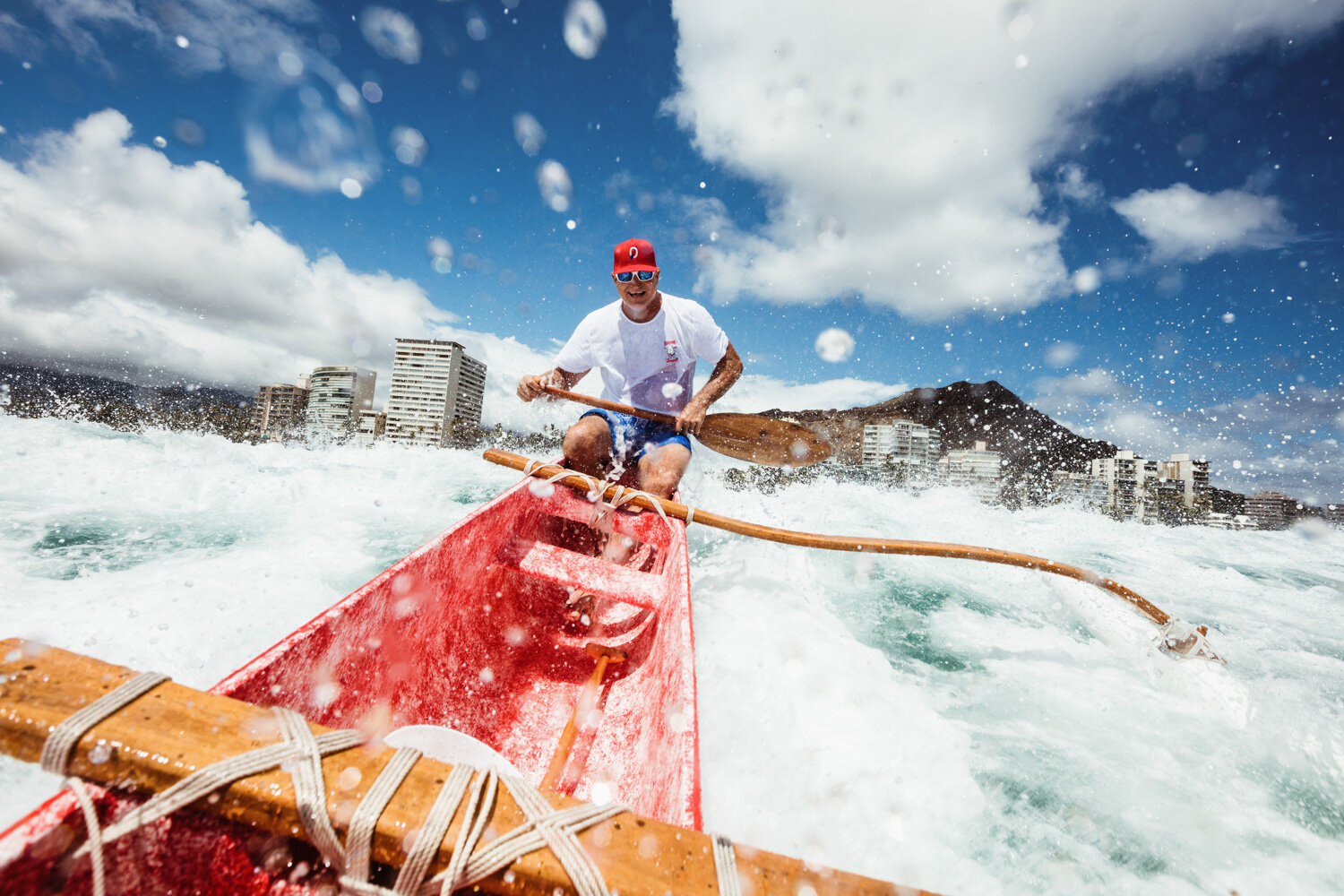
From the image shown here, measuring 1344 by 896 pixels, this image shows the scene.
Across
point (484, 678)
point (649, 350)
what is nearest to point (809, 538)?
point (649, 350)

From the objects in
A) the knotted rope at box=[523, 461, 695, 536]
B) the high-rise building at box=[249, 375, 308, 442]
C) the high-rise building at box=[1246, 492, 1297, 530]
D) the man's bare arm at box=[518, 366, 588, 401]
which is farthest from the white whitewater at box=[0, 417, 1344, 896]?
the high-rise building at box=[1246, 492, 1297, 530]

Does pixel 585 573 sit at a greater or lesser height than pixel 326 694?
greater

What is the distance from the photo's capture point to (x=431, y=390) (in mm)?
96562

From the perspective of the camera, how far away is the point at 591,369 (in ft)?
15.5

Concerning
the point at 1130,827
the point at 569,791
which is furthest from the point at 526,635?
the point at 1130,827

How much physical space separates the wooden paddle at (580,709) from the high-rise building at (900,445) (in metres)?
98.8

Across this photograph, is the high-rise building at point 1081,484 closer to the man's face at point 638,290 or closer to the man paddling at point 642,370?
the man paddling at point 642,370

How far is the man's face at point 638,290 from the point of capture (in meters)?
4.04

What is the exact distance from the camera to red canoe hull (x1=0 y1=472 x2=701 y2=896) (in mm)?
1010

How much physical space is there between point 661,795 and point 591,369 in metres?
3.61

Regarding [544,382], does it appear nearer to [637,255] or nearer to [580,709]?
[637,255]

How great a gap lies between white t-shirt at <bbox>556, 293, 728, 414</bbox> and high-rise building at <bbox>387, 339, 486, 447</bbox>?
80.3 metres

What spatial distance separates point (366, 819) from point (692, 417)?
11.4 ft

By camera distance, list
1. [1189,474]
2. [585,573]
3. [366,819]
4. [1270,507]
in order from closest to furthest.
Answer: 1. [366,819]
2. [585,573]
3. [1189,474]
4. [1270,507]
